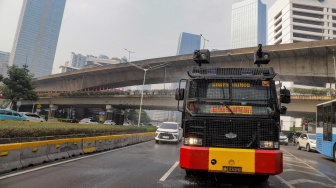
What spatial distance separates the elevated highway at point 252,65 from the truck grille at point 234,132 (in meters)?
21.9

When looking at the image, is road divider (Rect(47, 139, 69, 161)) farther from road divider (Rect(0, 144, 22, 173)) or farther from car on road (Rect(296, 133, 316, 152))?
car on road (Rect(296, 133, 316, 152))

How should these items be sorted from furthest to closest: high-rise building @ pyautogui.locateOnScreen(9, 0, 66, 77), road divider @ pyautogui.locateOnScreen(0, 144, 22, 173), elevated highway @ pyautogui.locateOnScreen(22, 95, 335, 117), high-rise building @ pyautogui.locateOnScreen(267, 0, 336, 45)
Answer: high-rise building @ pyautogui.locateOnScreen(9, 0, 66, 77)
high-rise building @ pyautogui.locateOnScreen(267, 0, 336, 45)
elevated highway @ pyautogui.locateOnScreen(22, 95, 335, 117)
road divider @ pyautogui.locateOnScreen(0, 144, 22, 173)

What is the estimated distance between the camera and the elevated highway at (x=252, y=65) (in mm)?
26047

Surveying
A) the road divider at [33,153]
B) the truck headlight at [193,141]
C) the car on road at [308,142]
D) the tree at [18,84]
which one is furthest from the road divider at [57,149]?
the tree at [18,84]

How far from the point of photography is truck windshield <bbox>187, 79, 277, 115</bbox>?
21.3ft

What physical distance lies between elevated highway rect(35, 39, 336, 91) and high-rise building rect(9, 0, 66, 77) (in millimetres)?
145180

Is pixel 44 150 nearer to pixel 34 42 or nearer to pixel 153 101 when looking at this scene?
pixel 153 101

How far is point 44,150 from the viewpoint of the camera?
9156 millimetres

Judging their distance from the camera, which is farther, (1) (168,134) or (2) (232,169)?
(1) (168,134)

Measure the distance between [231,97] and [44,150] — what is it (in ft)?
22.6

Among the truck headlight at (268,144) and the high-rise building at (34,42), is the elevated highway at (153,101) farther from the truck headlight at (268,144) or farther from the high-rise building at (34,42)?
the high-rise building at (34,42)

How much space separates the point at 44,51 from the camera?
185625 millimetres

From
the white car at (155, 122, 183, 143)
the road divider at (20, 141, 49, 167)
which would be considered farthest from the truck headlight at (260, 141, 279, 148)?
the white car at (155, 122, 183, 143)

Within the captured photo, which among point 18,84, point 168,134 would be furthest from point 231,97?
point 18,84
